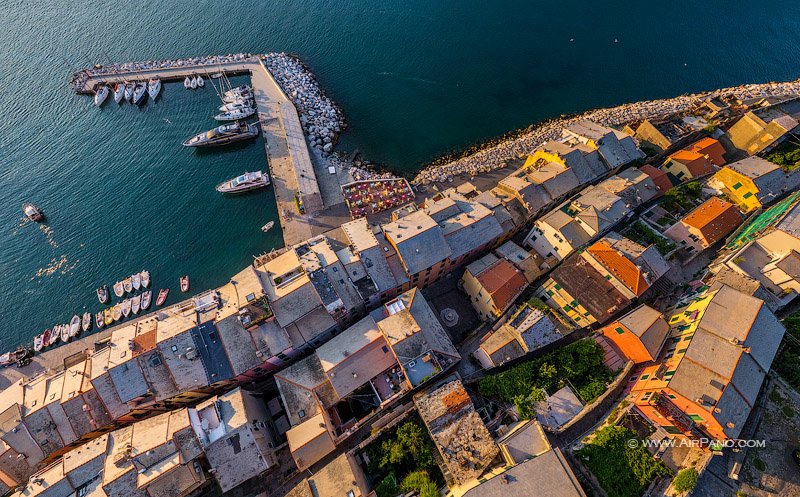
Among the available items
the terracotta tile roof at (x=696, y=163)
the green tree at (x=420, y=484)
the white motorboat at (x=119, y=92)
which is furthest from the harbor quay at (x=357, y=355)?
the white motorboat at (x=119, y=92)

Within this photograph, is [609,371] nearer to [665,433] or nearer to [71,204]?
[665,433]

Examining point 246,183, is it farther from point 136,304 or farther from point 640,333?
point 640,333

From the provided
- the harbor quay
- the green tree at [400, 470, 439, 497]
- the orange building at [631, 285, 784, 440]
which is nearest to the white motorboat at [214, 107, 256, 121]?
the harbor quay

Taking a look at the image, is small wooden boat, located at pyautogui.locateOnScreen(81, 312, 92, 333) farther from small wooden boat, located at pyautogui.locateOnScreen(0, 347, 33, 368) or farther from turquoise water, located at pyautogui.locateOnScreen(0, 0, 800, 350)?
small wooden boat, located at pyautogui.locateOnScreen(0, 347, 33, 368)

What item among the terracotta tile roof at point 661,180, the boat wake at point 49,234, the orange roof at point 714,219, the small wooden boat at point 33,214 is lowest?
the orange roof at point 714,219

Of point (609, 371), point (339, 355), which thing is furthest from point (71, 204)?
point (609, 371)

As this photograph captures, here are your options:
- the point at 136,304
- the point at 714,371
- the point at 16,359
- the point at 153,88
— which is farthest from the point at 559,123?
the point at 16,359

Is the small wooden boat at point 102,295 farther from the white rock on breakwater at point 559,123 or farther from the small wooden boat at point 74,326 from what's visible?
the white rock on breakwater at point 559,123
